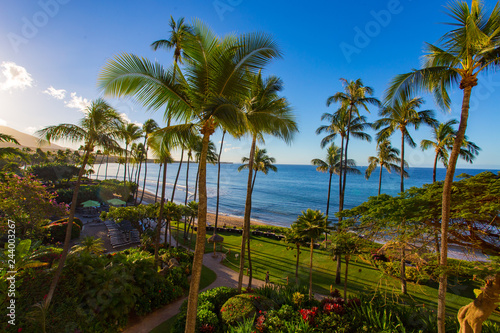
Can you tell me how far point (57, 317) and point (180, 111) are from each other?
8.80m

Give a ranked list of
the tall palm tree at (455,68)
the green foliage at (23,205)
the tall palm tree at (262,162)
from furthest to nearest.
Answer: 1. the tall palm tree at (262,162)
2. the green foliage at (23,205)
3. the tall palm tree at (455,68)

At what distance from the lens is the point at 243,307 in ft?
30.4

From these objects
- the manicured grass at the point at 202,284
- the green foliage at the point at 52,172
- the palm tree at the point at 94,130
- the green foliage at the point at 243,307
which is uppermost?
the palm tree at the point at 94,130

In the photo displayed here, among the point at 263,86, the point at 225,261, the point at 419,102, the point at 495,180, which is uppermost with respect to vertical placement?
the point at 419,102

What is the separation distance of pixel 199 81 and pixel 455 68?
696 cm

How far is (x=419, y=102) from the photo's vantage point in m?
15.0

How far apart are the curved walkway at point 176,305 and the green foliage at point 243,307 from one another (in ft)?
10.6

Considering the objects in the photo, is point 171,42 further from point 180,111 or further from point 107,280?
point 107,280

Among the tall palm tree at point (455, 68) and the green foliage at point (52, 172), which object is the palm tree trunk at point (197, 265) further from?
the green foliage at point (52, 172)

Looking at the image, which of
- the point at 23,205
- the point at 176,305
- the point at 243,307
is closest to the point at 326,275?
the point at 243,307

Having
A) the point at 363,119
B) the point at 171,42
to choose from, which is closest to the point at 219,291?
the point at 171,42

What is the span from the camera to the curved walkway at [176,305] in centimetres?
957

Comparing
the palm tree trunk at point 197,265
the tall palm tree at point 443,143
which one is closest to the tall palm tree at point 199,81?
the palm tree trunk at point 197,265

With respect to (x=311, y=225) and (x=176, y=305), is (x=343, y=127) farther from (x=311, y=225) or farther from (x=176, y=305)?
(x=176, y=305)
